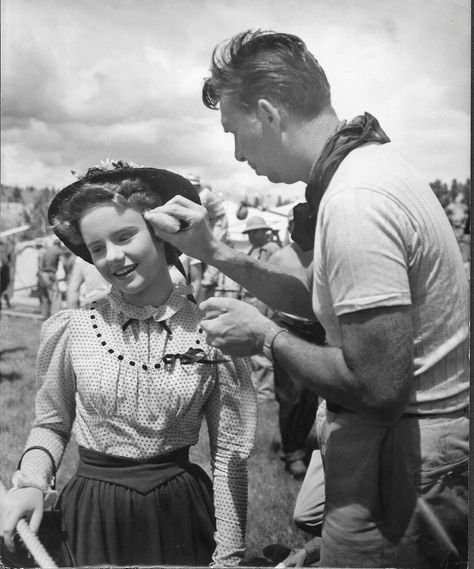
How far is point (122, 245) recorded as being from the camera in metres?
1.78

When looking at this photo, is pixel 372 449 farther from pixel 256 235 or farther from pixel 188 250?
pixel 256 235

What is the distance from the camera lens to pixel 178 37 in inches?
76.6

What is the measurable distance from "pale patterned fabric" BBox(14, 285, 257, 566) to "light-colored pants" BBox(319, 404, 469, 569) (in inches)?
13.2

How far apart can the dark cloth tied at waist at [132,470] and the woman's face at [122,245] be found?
17.2 inches

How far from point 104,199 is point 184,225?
0.76ft

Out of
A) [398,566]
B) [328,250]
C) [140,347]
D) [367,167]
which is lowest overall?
[398,566]

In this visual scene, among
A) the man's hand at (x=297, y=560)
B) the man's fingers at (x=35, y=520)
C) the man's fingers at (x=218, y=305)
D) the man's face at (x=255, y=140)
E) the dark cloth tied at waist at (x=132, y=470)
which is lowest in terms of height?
the man's hand at (x=297, y=560)

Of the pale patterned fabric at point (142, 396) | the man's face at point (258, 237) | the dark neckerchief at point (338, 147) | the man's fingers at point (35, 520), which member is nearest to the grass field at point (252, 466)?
the pale patterned fabric at point (142, 396)

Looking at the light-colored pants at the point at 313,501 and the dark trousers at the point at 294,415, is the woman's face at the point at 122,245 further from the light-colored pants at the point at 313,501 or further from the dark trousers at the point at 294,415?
the dark trousers at the point at 294,415

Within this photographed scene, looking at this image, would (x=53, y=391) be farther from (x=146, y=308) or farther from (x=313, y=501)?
(x=313, y=501)

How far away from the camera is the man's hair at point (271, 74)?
1573 mm

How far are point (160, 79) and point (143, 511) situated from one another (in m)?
1.21

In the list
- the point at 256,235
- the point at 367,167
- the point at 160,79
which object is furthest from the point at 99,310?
the point at 256,235

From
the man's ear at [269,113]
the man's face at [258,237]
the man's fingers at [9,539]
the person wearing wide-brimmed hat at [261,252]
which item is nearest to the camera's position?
the man's ear at [269,113]
